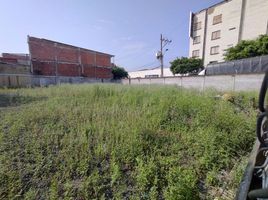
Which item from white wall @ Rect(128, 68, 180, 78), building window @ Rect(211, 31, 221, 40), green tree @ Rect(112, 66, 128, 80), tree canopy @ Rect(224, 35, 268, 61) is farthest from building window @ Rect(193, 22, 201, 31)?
green tree @ Rect(112, 66, 128, 80)

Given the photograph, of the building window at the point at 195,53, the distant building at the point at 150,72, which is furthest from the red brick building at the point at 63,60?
the building window at the point at 195,53

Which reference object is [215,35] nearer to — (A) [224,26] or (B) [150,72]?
(A) [224,26]

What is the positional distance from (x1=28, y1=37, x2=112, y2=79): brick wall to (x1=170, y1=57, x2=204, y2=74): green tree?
41.8 ft

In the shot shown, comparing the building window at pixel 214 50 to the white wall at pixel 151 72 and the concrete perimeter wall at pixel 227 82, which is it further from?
the concrete perimeter wall at pixel 227 82

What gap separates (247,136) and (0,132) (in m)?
4.55

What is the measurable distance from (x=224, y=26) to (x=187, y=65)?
7518 millimetres

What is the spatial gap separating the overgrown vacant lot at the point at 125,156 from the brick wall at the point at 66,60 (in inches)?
798

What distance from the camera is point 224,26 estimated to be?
77.8 feet

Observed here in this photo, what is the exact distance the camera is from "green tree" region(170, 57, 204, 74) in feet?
77.3

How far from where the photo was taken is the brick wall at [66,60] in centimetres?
2134

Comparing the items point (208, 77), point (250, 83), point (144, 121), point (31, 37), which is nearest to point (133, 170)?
point (144, 121)

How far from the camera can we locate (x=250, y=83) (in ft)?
32.9

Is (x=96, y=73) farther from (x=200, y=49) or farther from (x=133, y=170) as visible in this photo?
(x=133, y=170)

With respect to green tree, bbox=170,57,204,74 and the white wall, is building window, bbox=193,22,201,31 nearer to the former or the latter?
green tree, bbox=170,57,204,74
